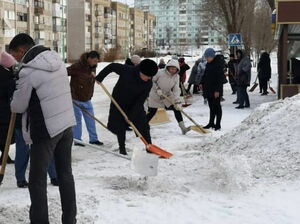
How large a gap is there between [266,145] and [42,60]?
3.61 meters

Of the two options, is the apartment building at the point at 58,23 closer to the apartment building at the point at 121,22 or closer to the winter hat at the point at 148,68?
the apartment building at the point at 121,22

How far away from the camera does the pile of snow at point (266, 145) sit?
577 cm

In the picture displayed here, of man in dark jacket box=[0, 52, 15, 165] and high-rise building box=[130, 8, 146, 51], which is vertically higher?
high-rise building box=[130, 8, 146, 51]

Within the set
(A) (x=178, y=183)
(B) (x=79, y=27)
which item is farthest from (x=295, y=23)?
(B) (x=79, y=27)

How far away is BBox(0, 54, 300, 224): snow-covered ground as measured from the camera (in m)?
4.53

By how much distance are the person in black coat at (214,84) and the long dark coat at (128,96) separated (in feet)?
9.54

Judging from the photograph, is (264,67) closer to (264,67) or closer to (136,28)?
(264,67)

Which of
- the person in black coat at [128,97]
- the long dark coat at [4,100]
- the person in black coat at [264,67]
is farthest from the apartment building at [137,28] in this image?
the long dark coat at [4,100]

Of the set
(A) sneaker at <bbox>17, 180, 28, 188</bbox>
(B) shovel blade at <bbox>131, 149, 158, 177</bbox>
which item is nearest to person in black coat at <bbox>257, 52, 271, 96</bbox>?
(B) shovel blade at <bbox>131, 149, 158, 177</bbox>

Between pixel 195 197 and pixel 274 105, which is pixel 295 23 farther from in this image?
pixel 195 197

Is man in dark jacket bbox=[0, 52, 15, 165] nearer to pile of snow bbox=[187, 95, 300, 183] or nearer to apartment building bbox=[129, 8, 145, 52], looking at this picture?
pile of snow bbox=[187, 95, 300, 183]

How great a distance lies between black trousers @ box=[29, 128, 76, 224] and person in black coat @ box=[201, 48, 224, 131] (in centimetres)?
616

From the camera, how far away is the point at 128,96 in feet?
23.6

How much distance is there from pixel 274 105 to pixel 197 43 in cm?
11922
